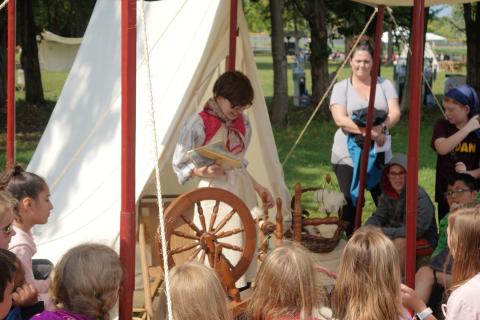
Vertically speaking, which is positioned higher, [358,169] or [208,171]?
[208,171]

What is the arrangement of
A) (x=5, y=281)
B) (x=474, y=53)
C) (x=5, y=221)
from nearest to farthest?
(x=5, y=281) → (x=5, y=221) → (x=474, y=53)

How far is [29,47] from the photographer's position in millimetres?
16328

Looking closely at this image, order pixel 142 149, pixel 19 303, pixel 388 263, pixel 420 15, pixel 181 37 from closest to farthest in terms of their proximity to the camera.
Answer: pixel 388 263
pixel 19 303
pixel 420 15
pixel 142 149
pixel 181 37

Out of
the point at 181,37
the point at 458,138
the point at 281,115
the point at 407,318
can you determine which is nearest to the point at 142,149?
the point at 181,37

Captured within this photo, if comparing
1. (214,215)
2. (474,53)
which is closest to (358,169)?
(214,215)

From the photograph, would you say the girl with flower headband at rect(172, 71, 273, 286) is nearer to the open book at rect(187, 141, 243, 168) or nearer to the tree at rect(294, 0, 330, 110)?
the open book at rect(187, 141, 243, 168)

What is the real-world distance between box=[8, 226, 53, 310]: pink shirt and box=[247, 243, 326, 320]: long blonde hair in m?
0.95

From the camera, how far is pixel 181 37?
196 inches

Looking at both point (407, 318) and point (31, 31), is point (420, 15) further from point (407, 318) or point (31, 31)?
point (31, 31)

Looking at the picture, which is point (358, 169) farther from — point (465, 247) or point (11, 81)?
point (465, 247)

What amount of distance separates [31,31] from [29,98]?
1.63 meters

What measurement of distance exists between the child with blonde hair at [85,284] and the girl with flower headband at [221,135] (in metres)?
1.34

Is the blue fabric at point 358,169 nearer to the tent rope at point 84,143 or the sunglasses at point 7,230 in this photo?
the tent rope at point 84,143

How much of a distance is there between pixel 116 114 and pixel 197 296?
265 cm
